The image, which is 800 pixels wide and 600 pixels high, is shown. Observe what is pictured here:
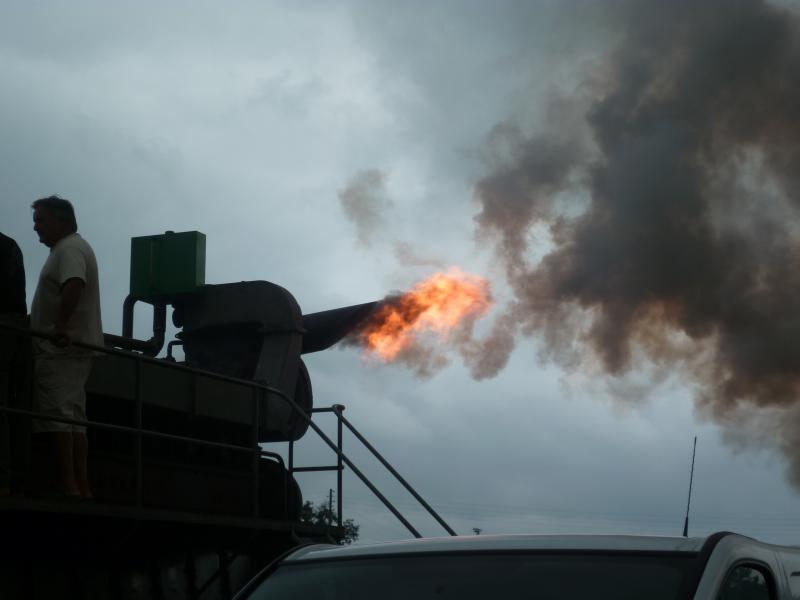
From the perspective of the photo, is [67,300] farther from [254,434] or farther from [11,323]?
[254,434]

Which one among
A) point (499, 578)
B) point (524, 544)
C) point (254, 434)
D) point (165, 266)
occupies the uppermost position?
point (165, 266)

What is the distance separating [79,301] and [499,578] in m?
5.41

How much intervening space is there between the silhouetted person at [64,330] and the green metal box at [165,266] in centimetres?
471

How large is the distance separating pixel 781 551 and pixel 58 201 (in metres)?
5.80

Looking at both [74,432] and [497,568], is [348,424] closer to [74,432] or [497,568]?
[74,432]

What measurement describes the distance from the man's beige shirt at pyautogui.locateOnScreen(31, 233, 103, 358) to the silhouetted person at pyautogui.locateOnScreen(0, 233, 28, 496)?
207 millimetres

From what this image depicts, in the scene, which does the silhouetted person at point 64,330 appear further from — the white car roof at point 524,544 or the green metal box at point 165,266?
the green metal box at point 165,266

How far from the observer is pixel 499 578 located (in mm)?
4422

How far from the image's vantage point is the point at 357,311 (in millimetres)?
15828

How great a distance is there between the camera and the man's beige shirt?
8922 millimetres

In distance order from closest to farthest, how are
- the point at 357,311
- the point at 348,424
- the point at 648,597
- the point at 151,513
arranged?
the point at 648,597 → the point at 151,513 → the point at 348,424 → the point at 357,311

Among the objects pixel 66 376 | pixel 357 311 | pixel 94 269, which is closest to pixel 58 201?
pixel 94 269

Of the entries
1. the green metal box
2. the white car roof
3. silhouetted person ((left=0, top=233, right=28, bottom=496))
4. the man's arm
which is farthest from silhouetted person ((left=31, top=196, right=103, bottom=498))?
the green metal box

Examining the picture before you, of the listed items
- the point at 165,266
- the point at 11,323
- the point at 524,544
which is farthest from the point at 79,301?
the point at 524,544
